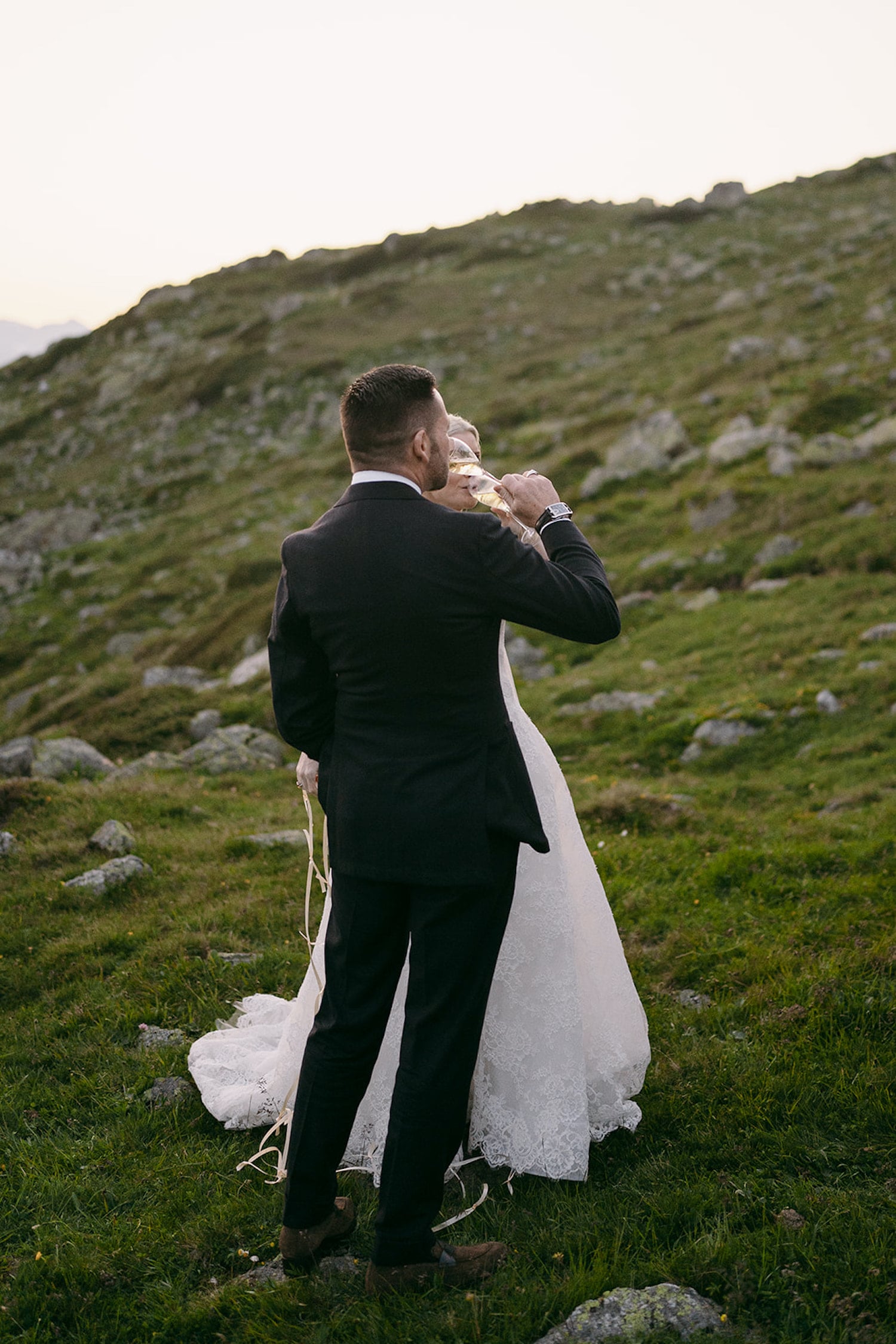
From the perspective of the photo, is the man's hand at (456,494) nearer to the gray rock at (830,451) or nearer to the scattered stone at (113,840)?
the scattered stone at (113,840)

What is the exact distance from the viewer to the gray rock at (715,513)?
1748cm

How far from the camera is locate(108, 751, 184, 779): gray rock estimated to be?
11.7m

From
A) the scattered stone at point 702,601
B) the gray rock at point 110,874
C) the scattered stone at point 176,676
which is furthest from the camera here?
the scattered stone at point 176,676

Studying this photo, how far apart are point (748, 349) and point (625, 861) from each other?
948 inches

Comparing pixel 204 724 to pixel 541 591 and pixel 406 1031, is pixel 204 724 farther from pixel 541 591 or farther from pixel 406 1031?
pixel 541 591

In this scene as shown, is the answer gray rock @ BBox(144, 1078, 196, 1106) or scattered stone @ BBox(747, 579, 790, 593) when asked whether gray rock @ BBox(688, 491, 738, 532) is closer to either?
scattered stone @ BBox(747, 579, 790, 593)

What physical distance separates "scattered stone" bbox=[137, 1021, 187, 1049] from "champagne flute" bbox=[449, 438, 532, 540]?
3680 millimetres

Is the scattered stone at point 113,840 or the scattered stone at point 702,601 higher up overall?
the scattered stone at point 702,601

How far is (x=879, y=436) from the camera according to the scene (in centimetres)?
1767

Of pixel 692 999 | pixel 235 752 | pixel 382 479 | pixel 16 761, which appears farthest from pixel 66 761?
pixel 382 479

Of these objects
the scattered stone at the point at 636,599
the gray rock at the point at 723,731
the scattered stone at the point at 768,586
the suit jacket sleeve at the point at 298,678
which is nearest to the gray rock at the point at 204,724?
the scattered stone at the point at 636,599

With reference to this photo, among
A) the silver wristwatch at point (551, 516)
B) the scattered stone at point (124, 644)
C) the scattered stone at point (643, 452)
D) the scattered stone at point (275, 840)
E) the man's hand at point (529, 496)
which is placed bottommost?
the scattered stone at point (275, 840)

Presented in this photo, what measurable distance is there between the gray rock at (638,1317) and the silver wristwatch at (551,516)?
110 inches

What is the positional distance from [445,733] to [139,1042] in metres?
3.52
